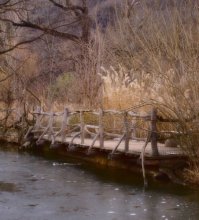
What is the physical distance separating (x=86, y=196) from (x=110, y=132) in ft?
17.3

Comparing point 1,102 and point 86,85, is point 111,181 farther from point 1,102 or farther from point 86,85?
point 1,102

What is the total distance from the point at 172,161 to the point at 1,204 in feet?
14.0

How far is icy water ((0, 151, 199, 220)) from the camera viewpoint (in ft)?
34.1

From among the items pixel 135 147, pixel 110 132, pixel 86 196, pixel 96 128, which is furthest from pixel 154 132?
pixel 110 132

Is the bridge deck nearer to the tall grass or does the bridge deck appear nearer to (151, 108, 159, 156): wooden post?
(151, 108, 159, 156): wooden post

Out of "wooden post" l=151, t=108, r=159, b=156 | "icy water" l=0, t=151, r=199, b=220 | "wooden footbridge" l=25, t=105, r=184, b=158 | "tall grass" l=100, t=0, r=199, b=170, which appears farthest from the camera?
"wooden footbridge" l=25, t=105, r=184, b=158

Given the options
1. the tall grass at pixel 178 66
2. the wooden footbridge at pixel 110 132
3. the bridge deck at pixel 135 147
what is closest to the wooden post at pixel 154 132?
the wooden footbridge at pixel 110 132

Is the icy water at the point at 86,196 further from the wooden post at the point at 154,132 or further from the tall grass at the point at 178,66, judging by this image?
the tall grass at the point at 178,66

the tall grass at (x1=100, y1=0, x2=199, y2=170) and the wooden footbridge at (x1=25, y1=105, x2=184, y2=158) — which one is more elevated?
the tall grass at (x1=100, y1=0, x2=199, y2=170)

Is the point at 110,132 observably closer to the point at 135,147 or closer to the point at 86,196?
the point at 135,147

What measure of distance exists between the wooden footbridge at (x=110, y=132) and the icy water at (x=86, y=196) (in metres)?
0.72

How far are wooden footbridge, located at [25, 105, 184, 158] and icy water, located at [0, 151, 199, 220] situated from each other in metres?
0.72

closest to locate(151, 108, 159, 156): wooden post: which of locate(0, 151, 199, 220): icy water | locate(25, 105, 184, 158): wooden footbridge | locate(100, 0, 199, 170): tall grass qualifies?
locate(25, 105, 184, 158): wooden footbridge

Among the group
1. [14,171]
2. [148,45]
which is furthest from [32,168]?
[148,45]
